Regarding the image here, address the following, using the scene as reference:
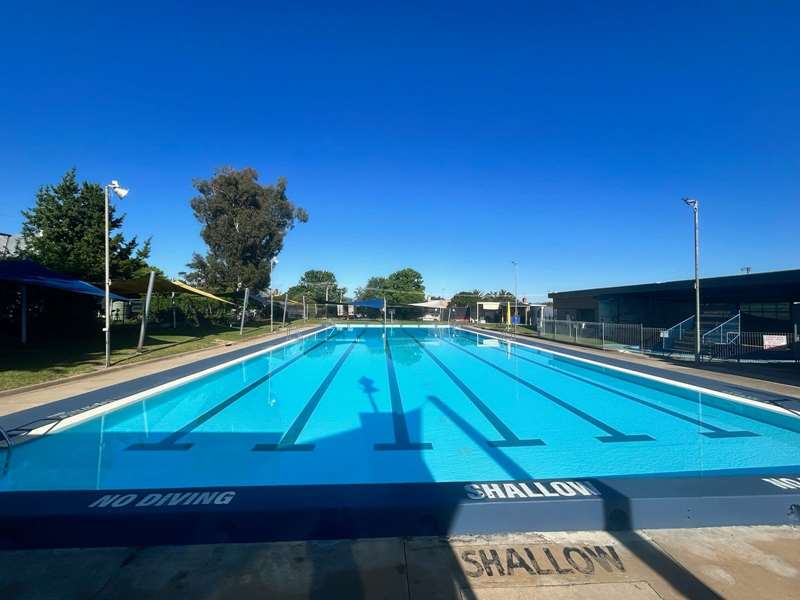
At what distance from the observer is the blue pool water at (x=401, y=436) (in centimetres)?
503

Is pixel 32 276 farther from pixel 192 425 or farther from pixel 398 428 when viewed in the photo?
pixel 398 428

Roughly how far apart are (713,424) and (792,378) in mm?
5110

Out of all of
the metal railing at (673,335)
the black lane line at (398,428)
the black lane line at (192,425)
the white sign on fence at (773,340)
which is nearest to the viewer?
the black lane line at (192,425)

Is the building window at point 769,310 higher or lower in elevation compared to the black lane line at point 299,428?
higher

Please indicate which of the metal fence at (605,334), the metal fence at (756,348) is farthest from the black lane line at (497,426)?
the metal fence at (605,334)

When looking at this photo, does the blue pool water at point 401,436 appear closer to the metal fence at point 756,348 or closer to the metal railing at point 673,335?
the metal fence at point 756,348

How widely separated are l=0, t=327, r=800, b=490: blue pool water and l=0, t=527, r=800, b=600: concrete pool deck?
2.12 meters

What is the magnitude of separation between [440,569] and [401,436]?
4157 millimetres

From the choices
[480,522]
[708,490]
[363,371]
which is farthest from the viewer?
[363,371]

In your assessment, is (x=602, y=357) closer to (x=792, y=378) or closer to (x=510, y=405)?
(x=792, y=378)

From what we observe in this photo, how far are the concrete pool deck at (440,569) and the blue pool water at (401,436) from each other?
212 cm

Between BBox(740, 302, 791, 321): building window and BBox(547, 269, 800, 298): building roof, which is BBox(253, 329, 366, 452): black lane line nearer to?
BBox(547, 269, 800, 298): building roof

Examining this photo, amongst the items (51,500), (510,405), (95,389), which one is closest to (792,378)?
(510,405)

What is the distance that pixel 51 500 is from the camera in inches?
119
